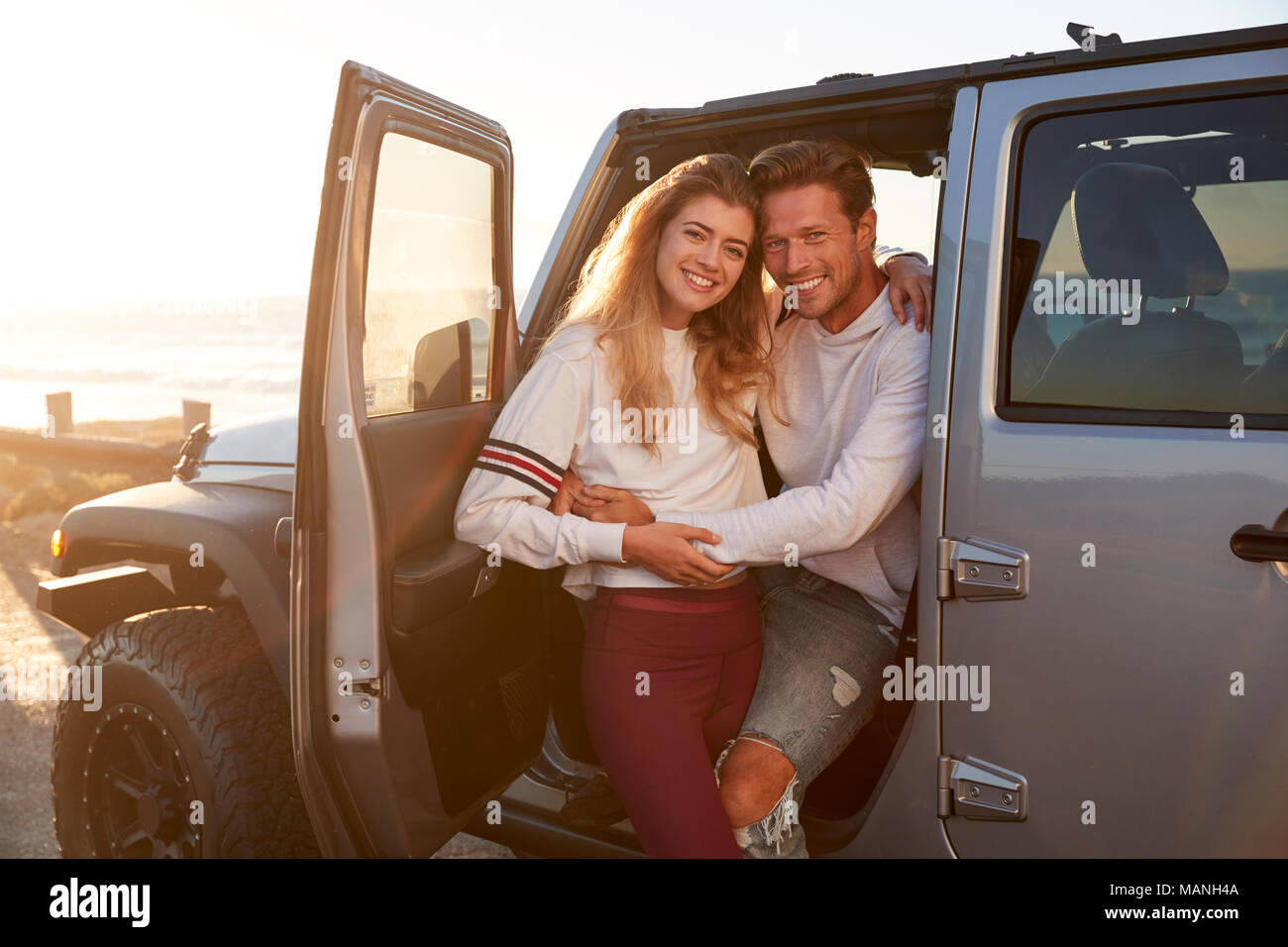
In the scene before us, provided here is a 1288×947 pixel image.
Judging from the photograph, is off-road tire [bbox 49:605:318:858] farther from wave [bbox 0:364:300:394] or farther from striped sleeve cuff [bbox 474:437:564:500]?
wave [bbox 0:364:300:394]

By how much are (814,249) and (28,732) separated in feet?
13.3

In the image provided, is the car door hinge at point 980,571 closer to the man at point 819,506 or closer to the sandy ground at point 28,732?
the man at point 819,506

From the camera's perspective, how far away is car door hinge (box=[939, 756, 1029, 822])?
6.86 ft

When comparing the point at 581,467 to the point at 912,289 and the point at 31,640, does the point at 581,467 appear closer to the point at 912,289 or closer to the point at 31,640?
the point at 912,289

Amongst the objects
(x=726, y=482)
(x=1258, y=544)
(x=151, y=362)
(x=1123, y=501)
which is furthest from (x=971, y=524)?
(x=151, y=362)

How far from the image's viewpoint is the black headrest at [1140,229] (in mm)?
2197

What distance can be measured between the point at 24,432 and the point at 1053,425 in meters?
9.25

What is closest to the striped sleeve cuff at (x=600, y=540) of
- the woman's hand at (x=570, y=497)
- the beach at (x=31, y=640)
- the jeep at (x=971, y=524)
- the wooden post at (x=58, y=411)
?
the woman's hand at (x=570, y=497)

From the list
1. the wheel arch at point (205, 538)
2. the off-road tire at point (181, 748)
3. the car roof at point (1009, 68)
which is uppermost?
the car roof at point (1009, 68)

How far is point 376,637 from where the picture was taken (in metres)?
2.15
